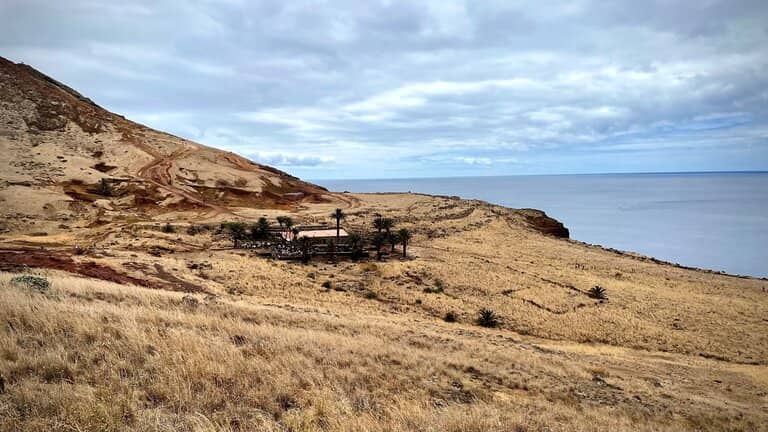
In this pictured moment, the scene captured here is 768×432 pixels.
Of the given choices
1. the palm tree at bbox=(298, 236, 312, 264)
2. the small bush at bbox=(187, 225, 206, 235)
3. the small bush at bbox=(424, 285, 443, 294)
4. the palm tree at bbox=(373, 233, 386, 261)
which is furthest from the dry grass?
the small bush at bbox=(187, 225, 206, 235)

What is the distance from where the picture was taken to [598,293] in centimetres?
2884

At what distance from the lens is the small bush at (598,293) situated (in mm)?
28622

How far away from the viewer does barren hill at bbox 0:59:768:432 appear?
5.74 meters

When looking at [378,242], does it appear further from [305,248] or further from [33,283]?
[33,283]

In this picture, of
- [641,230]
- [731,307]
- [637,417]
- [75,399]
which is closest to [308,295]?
[637,417]

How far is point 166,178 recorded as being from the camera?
189ft

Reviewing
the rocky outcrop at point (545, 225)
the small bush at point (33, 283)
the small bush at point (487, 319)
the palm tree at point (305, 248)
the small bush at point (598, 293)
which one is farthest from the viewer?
the rocky outcrop at point (545, 225)

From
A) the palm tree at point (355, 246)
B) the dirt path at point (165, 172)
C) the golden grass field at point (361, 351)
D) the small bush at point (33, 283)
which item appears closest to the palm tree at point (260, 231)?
the golden grass field at point (361, 351)

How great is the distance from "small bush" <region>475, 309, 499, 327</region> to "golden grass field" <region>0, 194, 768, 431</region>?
57 cm

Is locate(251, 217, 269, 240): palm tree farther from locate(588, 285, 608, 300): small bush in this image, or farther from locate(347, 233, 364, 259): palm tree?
locate(588, 285, 608, 300): small bush

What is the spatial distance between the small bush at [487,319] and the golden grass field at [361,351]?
0.57 meters

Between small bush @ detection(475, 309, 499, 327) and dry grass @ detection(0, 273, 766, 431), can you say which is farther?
small bush @ detection(475, 309, 499, 327)

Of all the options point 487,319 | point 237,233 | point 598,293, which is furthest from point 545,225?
point 237,233

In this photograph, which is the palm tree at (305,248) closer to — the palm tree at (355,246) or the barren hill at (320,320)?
the barren hill at (320,320)
